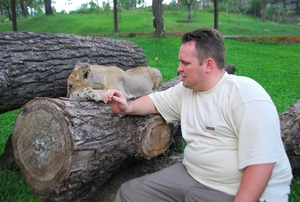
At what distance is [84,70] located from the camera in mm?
4188

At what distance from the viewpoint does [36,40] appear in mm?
4805

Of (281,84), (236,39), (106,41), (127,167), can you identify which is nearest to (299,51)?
(236,39)

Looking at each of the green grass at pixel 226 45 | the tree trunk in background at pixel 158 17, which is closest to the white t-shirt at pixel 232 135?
the green grass at pixel 226 45

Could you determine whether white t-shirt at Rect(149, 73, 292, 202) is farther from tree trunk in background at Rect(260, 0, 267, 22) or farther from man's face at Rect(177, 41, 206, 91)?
tree trunk in background at Rect(260, 0, 267, 22)

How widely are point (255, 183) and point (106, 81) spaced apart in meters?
2.38

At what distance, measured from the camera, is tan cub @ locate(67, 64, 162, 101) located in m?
3.83

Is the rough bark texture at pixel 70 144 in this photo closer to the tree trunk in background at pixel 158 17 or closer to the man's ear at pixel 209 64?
the man's ear at pixel 209 64

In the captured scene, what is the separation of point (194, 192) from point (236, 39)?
42.4 feet

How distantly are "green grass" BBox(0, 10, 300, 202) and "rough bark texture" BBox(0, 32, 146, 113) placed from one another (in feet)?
3.61

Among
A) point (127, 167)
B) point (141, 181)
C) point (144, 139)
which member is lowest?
point (127, 167)

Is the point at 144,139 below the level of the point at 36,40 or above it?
below

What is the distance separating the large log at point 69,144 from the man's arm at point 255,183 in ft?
4.18

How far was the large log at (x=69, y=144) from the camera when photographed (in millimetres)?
2959

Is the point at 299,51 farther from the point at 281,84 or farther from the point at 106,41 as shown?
the point at 106,41
